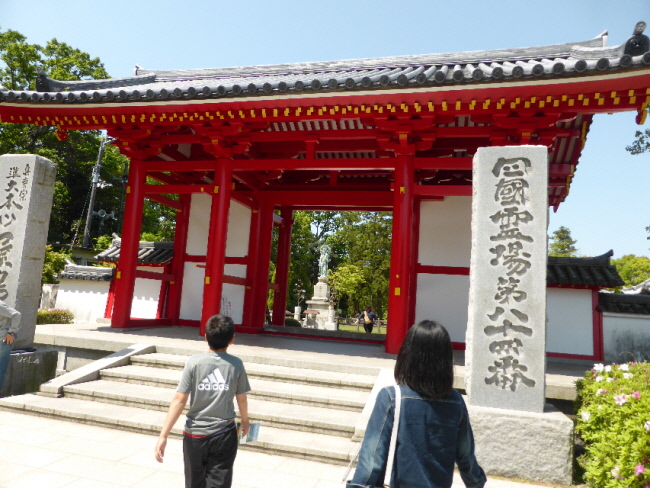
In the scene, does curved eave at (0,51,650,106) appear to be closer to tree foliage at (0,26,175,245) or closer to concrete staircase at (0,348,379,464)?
concrete staircase at (0,348,379,464)

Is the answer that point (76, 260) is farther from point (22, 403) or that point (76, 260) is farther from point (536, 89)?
point (536, 89)

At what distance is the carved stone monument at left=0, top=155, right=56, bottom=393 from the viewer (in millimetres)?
6199

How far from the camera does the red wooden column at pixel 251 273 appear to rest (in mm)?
10703

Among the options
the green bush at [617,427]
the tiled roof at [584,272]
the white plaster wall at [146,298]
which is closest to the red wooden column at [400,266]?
the green bush at [617,427]

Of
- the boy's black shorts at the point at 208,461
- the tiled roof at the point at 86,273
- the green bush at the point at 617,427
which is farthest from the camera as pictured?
the tiled roof at the point at 86,273

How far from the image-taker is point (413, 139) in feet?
25.6

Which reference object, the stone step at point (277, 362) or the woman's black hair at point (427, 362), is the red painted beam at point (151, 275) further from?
the woman's black hair at point (427, 362)

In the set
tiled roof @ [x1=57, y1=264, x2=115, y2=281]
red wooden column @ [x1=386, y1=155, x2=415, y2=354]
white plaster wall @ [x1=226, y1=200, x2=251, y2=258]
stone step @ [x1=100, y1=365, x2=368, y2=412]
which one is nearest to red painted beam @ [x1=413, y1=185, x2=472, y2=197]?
red wooden column @ [x1=386, y1=155, x2=415, y2=354]

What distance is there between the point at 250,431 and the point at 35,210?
5.44 m

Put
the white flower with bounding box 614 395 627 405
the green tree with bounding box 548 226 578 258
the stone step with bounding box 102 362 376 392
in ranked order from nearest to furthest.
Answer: the white flower with bounding box 614 395 627 405 < the stone step with bounding box 102 362 376 392 < the green tree with bounding box 548 226 578 258

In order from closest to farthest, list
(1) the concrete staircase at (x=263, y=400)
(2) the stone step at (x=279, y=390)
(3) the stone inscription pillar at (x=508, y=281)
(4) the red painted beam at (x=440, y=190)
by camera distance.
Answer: (3) the stone inscription pillar at (x=508, y=281) → (1) the concrete staircase at (x=263, y=400) → (2) the stone step at (x=279, y=390) → (4) the red painted beam at (x=440, y=190)

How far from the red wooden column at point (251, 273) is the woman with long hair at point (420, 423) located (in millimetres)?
8946

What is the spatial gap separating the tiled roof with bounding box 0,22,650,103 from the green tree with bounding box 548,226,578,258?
36226mm

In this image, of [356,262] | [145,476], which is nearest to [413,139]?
[145,476]
